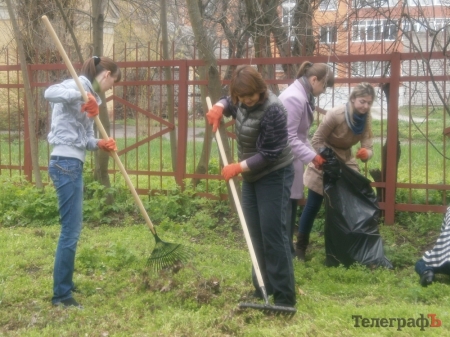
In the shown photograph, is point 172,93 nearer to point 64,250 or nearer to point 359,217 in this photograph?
point 359,217

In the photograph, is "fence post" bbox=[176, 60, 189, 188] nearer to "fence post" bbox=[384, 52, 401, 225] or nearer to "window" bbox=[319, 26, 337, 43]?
"window" bbox=[319, 26, 337, 43]

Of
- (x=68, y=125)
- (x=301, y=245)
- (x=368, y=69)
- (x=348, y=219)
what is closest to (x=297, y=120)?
(x=348, y=219)

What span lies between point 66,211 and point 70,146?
43 centimetres

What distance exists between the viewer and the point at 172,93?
304 inches

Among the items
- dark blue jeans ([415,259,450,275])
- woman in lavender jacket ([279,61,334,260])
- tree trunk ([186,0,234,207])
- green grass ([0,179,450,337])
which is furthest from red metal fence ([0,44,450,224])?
dark blue jeans ([415,259,450,275])

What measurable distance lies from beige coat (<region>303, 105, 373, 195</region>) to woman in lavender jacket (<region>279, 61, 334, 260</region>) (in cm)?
38

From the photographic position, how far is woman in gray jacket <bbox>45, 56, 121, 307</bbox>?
13.8ft

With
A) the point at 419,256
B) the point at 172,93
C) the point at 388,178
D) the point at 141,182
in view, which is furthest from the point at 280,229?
the point at 141,182

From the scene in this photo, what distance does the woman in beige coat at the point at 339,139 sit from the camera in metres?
5.41

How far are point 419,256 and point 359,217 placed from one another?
82 cm

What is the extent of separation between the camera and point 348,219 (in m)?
5.43

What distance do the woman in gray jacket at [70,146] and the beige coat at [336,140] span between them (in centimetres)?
198

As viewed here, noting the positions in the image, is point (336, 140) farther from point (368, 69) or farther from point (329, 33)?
point (329, 33)

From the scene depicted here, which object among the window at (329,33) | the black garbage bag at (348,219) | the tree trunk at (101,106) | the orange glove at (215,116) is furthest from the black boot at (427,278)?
the tree trunk at (101,106)
